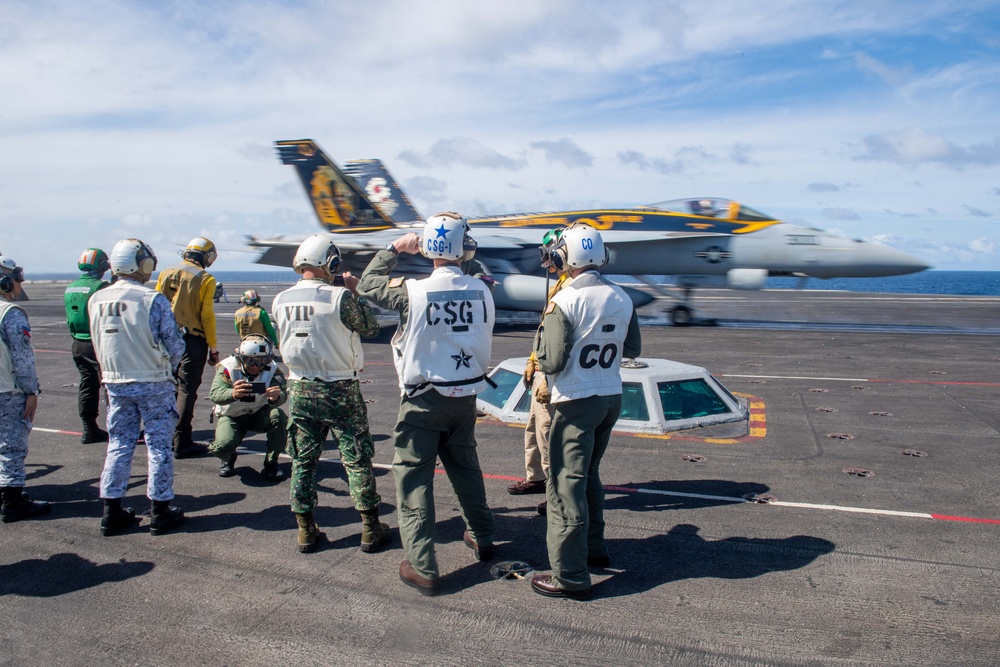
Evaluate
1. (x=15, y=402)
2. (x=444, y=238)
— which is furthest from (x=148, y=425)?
(x=444, y=238)

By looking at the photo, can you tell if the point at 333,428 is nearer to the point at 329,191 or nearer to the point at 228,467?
the point at 228,467

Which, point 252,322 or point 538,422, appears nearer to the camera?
point 538,422

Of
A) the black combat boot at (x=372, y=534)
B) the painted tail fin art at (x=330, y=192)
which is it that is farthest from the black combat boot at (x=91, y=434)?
the painted tail fin art at (x=330, y=192)

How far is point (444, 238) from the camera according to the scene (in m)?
4.33

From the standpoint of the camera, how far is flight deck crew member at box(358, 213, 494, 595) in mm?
4184

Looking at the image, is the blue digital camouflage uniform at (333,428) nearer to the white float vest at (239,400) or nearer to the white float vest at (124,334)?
the white float vest at (124,334)

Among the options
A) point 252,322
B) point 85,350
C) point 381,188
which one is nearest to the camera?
point 85,350

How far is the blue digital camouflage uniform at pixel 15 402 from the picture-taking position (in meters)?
5.29

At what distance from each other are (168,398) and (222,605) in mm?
1931

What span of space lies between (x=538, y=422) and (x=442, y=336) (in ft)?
5.05

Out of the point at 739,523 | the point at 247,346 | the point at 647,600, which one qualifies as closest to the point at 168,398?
the point at 247,346

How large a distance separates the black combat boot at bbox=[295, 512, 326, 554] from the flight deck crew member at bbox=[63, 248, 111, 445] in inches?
160

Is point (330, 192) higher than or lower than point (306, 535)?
higher

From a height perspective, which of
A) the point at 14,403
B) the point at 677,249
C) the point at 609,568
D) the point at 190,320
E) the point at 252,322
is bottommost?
the point at 609,568
